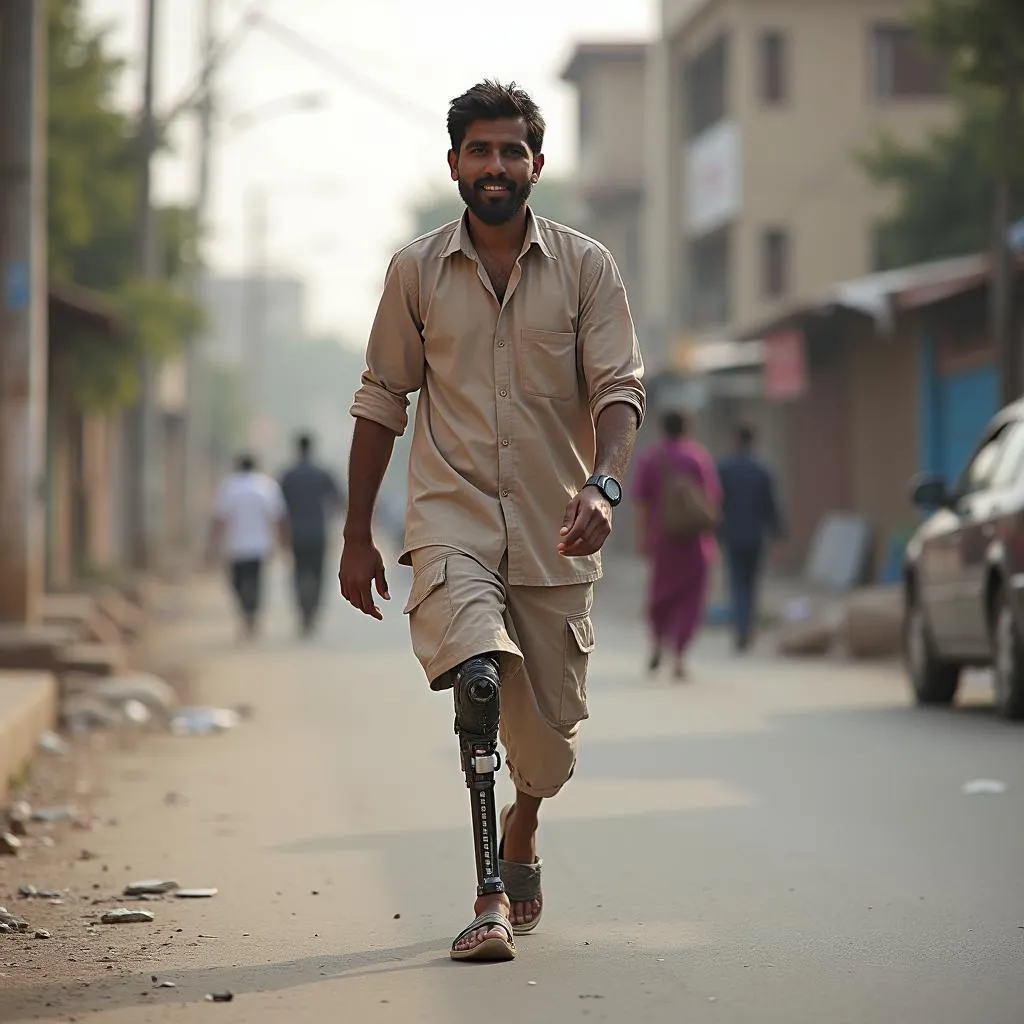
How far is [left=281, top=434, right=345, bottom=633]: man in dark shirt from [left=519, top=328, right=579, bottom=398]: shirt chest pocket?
641 inches

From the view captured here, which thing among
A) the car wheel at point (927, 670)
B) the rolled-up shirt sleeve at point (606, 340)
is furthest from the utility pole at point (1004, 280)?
the rolled-up shirt sleeve at point (606, 340)

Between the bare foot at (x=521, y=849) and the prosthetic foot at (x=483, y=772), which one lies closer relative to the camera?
the prosthetic foot at (x=483, y=772)

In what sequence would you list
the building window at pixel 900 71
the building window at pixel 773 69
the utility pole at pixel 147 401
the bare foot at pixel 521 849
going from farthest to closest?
the building window at pixel 900 71, the building window at pixel 773 69, the utility pole at pixel 147 401, the bare foot at pixel 521 849

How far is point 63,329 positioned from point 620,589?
35.7ft

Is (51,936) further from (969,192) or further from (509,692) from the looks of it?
(969,192)

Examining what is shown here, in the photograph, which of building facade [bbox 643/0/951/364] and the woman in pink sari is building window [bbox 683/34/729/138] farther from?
the woman in pink sari

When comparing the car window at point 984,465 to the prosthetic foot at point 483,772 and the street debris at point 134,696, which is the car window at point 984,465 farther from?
the prosthetic foot at point 483,772

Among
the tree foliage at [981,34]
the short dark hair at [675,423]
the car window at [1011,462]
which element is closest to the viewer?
the car window at [1011,462]

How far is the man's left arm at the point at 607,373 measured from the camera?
240 inches

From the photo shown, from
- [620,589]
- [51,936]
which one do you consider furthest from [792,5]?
[51,936]

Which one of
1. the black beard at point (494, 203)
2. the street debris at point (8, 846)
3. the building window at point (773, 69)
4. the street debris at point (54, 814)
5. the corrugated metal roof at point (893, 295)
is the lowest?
the street debris at point (54, 814)

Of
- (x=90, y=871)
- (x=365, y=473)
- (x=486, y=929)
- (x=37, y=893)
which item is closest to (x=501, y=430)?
(x=365, y=473)

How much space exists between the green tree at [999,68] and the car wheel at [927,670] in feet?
14.4

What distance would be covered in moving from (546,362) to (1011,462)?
7.16 metres
